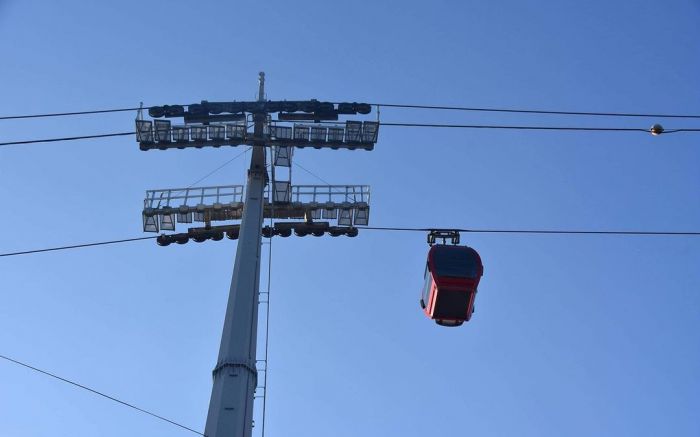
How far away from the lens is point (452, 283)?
18.9 meters

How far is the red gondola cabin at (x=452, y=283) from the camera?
746 inches

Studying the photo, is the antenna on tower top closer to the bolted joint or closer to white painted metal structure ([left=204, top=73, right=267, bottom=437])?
white painted metal structure ([left=204, top=73, right=267, bottom=437])

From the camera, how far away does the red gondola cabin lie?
746 inches

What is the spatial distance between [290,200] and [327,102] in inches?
100

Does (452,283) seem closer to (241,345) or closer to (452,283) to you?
(452,283)

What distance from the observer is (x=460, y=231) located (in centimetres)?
1980

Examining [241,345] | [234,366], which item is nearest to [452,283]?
[241,345]

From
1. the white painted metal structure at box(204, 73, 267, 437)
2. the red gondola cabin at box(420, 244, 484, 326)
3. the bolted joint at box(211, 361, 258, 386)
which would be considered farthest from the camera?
the red gondola cabin at box(420, 244, 484, 326)

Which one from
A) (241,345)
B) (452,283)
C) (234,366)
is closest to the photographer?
(234,366)

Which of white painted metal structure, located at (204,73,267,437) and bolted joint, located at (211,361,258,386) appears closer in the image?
white painted metal structure, located at (204,73,267,437)

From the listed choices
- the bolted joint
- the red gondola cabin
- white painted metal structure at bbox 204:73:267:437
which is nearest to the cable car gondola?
the red gondola cabin

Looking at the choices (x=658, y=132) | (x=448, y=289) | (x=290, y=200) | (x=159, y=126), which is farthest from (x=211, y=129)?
(x=658, y=132)

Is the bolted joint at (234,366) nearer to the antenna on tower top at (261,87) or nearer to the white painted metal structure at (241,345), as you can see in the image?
the white painted metal structure at (241,345)

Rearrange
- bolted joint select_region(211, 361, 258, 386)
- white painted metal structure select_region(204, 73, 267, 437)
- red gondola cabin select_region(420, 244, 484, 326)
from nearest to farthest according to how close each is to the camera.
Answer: white painted metal structure select_region(204, 73, 267, 437), bolted joint select_region(211, 361, 258, 386), red gondola cabin select_region(420, 244, 484, 326)
